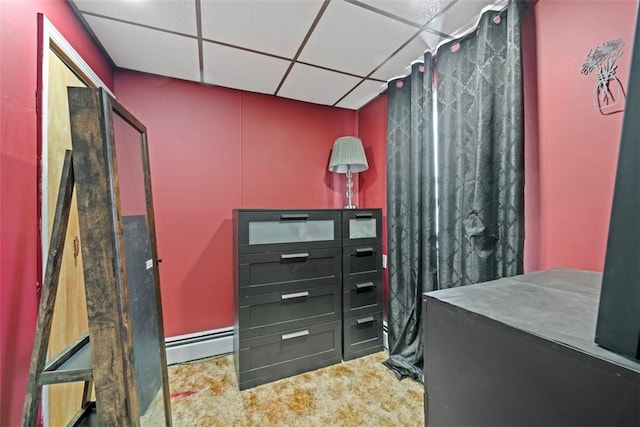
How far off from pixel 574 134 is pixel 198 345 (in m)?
2.75

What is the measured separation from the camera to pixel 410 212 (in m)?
2.03

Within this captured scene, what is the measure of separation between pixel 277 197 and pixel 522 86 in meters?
1.92

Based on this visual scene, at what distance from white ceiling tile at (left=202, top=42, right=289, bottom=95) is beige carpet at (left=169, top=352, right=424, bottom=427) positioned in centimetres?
226

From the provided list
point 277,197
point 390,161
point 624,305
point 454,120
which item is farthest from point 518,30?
point 277,197

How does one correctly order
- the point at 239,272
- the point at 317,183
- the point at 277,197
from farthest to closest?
the point at 317,183 → the point at 277,197 → the point at 239,272

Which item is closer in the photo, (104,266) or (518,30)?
(104,266)

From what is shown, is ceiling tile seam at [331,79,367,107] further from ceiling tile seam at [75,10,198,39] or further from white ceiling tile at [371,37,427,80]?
ceiling tile seam at [75,10,198,39]

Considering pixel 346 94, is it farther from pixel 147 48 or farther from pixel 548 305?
pixel 548 305

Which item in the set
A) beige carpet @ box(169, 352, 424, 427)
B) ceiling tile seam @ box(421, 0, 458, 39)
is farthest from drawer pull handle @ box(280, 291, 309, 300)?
ceiling tile seam @ box(421, 0, 458, 39)

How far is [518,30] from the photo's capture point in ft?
4.26

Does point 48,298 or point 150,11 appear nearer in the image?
point 48,298

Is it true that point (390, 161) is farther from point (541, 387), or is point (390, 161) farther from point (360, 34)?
point (541, 387)

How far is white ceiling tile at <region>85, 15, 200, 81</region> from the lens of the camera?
4.97 feet

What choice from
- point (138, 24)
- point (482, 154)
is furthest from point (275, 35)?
point (482, 154)
